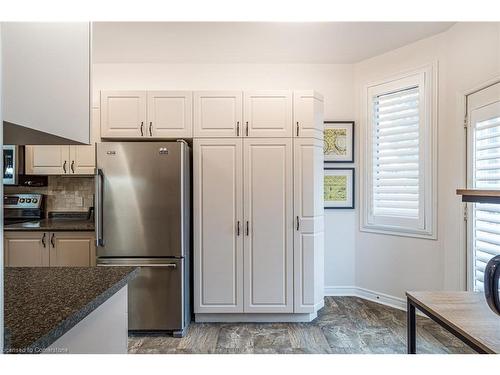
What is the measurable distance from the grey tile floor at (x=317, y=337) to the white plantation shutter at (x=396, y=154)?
102 cm

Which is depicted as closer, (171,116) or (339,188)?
(171,116)

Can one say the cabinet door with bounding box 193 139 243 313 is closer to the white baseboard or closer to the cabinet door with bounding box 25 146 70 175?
the white baseboard

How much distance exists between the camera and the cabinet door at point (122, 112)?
300 cm

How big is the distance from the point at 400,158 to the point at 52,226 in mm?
3335

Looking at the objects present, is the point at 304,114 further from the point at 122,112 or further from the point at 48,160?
the point at 48,160

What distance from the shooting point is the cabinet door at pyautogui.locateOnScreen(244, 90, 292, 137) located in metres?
3.02

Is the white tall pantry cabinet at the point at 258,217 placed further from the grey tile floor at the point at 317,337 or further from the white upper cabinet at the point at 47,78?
the white upper cabinet at the point at 47,78

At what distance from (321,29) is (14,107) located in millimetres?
2771

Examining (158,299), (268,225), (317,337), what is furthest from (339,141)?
(158,299)

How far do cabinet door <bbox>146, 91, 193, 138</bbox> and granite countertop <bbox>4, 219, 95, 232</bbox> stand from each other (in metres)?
1.05

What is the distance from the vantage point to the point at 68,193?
3658 millimetres

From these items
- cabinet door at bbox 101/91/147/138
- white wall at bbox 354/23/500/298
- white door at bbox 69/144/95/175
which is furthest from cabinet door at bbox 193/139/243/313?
white wall at bbox 354/23/500/298

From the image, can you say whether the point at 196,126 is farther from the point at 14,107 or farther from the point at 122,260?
the point at 14,107
